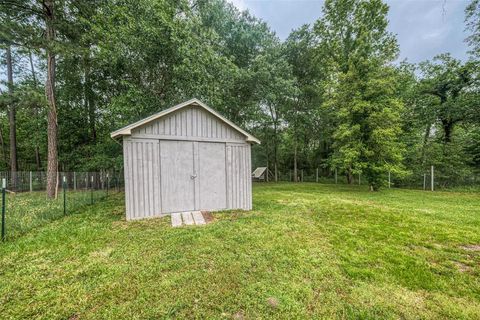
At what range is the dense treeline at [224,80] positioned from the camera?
8.41 m

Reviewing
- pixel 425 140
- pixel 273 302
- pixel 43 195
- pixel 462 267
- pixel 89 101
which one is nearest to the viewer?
pixel 273 302

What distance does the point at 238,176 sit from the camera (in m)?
6.35

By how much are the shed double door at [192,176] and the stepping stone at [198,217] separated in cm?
27

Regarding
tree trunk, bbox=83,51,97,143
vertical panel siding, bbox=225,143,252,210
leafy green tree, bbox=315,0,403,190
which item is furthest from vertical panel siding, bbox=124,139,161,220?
tree trunk, bbox=83,51,97,143

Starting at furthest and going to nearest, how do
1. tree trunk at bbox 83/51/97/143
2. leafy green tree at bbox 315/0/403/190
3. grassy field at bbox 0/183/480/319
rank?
tree trunk at bbox 83/51/97/143
leafy green tree at bbox 315/0/403/190
grassy field at bbox 0/183/480/319

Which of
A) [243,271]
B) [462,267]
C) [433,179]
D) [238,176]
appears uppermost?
[238,176]

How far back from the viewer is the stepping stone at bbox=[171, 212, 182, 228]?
4762 millimetres

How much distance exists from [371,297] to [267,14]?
16745mm

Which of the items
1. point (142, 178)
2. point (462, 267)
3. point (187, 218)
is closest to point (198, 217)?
point (187, 218)

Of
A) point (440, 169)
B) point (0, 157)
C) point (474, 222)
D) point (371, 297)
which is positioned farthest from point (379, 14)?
point (0, 157)

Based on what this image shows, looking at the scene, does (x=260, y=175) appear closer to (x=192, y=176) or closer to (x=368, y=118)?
(x=368, y=118)

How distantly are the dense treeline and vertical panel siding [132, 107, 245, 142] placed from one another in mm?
4201

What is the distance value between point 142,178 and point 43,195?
785cm

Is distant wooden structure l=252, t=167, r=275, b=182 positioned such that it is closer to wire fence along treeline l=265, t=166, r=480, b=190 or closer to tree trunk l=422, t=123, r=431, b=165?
wire fence along treeline l=265, t=166, r=480, b=190
